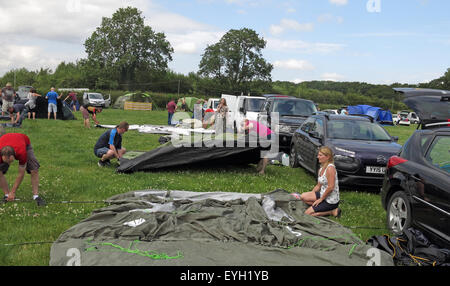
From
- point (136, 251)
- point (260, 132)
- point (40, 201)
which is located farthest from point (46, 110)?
point (136, 251)

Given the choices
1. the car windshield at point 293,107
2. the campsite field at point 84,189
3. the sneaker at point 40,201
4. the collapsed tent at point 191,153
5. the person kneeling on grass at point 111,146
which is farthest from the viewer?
the car windshield at point 293,107

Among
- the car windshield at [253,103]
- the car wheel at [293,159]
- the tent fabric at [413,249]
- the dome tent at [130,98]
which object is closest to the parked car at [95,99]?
the dome tent at [130,98]

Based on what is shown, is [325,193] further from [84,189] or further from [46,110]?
[46,110]

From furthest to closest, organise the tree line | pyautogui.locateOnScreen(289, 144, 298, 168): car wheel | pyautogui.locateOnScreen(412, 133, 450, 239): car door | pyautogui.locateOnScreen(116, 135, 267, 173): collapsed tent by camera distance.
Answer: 1. the tree line
2. pyautogui.locateOnScreen(289, 144, 298, 168): car wheel
3. pyautogui.locateOnScreen(116, 135, 267, 173): collapsed tent
4. pyautogui.locateOnScreen(412, 133, 450, 239): car door

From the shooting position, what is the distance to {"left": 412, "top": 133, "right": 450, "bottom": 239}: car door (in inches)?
179

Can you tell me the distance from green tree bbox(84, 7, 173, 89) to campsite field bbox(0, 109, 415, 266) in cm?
5077

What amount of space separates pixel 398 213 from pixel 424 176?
813mm

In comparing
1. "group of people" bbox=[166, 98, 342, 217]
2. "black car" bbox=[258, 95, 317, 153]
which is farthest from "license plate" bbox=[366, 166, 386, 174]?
"black car" bbox=[258, 95, 317, 153]

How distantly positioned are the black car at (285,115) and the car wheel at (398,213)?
277 inches

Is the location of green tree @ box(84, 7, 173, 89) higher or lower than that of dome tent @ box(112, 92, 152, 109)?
higher

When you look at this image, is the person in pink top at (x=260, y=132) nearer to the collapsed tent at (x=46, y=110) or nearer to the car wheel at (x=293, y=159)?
the car wheel at (x=293, y=159)

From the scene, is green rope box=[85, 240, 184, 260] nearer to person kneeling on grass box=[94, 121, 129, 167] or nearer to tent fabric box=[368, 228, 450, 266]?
tent fabric box=[368, 228, 450, 266]

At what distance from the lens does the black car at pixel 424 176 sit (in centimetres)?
463
